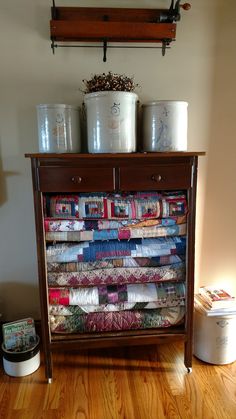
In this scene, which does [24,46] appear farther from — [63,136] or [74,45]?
[63,136]

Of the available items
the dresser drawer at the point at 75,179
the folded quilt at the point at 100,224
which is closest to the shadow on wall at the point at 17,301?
the folded quilt at the point at 100,224

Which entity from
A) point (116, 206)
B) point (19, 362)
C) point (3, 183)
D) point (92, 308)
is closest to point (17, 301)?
point (19, 362)

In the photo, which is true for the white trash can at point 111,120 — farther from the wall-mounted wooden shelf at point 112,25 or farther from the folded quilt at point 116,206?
the wall-mounted wooden shelf at point 112,25

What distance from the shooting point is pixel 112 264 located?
1.46m

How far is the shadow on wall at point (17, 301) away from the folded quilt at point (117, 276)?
0.50 metres

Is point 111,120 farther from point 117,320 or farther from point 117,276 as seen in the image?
point 117,320

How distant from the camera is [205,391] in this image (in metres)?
1.45

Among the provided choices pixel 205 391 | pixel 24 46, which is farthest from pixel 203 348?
pixel 24 46

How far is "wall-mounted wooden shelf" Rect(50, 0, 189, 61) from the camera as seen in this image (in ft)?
4.93

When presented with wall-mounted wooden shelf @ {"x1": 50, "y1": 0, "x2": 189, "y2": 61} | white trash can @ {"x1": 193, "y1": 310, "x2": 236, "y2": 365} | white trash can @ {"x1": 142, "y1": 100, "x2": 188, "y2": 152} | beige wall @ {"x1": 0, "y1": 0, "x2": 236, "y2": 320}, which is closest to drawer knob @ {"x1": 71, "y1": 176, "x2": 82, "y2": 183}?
white trash can @ {"x1": 142, "y1": 100, "x2": 188, "y2": 152}

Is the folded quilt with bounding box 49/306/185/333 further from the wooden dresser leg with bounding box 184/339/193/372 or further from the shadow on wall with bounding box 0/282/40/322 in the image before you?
the shadow on wall with bounding box 0/282/40/322

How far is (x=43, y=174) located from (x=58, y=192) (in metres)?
0.12

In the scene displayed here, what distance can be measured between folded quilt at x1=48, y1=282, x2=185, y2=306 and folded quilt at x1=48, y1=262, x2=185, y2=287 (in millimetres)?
44

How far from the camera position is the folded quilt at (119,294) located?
1461mm
